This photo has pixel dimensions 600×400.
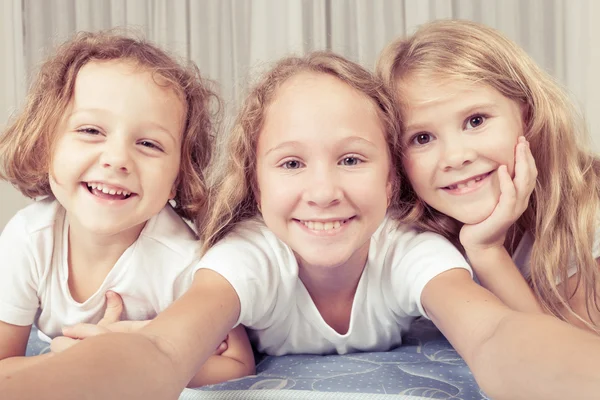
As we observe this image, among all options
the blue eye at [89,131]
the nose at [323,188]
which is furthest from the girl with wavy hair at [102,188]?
the nose at [323,188]

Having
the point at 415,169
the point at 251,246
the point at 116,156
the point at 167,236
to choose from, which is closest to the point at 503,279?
the point at 415,169

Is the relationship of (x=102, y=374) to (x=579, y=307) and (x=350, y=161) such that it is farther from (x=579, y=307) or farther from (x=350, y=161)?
(x=579, y=307)

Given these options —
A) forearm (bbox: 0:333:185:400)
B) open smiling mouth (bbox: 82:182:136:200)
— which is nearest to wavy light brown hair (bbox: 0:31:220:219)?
open smiling mouth (bbox: 82:182:136:200)

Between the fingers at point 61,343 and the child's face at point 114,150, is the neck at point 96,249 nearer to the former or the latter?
the child's face at point 114,150

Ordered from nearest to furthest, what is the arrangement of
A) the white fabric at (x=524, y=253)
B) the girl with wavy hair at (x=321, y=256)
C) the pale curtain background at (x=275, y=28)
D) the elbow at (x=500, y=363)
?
the elbow at (x=500, y=363) < the girl with wavy hair at (x=321, y=256) < the white fabric at (x=524, y=253) < the pale curtain background at (x=275, y=28)

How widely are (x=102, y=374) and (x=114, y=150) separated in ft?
2.00

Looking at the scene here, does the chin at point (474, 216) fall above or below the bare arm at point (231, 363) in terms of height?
above

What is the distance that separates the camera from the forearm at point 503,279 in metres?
1.41

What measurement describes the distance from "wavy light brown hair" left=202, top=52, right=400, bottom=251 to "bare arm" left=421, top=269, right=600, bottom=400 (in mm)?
391

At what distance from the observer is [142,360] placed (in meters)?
0.87

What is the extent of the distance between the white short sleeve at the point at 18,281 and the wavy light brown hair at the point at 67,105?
13 centimetres

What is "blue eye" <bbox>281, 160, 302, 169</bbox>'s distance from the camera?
4.27 ft

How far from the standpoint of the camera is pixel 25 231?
4.66ft

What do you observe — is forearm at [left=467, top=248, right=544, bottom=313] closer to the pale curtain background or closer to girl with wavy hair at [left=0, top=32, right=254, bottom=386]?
girl with wavy hair at [left=0, top=32, right=254, bottom=386]
